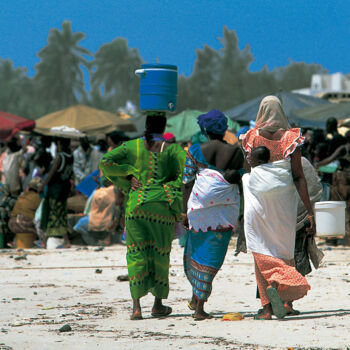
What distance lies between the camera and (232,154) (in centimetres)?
716

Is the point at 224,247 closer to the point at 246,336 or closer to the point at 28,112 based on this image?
the point at 246,336

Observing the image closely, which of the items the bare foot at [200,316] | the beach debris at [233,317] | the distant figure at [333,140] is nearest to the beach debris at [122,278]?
the bare foot at [200,316]

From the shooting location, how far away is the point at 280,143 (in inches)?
269

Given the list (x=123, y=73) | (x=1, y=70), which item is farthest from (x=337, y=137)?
(x=1, y=70)

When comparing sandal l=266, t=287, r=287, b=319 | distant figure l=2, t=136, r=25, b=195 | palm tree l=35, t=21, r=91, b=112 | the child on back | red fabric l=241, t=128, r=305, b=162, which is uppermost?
palm tree l=35, t=21, r=91, b=112

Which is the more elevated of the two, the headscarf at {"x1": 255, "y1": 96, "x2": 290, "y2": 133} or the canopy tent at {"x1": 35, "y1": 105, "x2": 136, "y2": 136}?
the canopy tent at {"x1": 35, "y1": 105, "x2": 136, "y2": 136}

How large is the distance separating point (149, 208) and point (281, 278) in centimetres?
131

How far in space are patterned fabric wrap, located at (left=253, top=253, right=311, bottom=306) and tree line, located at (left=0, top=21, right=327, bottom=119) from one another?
334 feet

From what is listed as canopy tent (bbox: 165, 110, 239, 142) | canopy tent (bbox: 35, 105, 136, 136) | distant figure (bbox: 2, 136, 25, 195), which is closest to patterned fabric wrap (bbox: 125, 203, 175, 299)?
distant figure (bbox: 2, 136, 25, 195)

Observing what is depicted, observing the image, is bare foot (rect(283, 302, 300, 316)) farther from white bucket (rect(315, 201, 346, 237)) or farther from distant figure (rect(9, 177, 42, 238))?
distant figure (rect(9, 177, 42, 238))

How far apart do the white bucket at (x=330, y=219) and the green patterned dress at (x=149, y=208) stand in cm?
403

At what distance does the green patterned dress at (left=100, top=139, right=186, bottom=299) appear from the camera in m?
7.12

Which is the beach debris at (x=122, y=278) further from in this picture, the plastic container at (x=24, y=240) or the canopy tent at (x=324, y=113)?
the canopy tent at (x=324, y=113)

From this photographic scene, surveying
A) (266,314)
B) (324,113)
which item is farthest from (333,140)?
(266,314)
